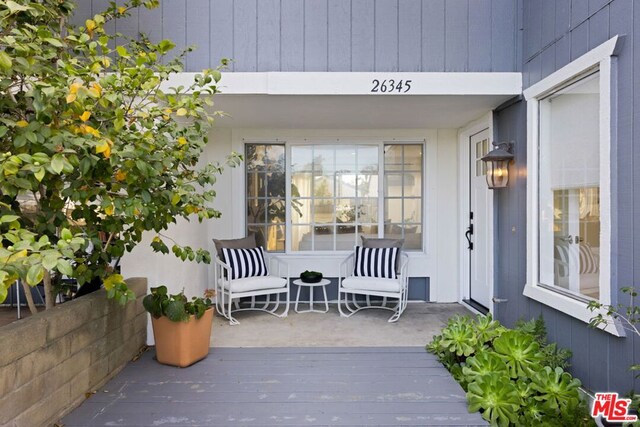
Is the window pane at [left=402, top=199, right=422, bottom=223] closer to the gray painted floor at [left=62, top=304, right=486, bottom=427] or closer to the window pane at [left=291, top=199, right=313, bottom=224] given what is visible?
the window pane at [left=291, top=199, right=313, bottom=224]

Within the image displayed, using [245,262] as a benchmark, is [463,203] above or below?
above

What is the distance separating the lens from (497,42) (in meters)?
3.52

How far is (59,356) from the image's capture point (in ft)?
7.38

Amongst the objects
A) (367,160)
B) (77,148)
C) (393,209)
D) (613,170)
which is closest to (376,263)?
(393,209)

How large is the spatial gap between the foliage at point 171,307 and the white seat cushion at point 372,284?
1774 millimetres

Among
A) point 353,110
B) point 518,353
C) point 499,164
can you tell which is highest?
point 353,110

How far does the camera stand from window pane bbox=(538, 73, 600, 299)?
2.62m

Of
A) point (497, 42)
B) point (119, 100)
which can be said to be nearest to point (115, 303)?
point (119, 100)

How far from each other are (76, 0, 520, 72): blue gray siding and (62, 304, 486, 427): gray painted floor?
95.9 inches

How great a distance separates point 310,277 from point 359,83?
2201 mm

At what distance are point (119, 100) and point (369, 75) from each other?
221 centimetres

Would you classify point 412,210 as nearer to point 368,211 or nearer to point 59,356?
point 368,211

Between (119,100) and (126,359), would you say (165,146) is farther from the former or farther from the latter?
(126,359)

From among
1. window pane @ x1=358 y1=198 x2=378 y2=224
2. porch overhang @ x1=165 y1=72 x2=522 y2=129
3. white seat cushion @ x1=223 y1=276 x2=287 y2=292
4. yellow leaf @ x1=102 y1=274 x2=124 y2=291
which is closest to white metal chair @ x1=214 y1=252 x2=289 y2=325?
white seat cushion @ x1=223 y1=276 x2=287 y2=292
